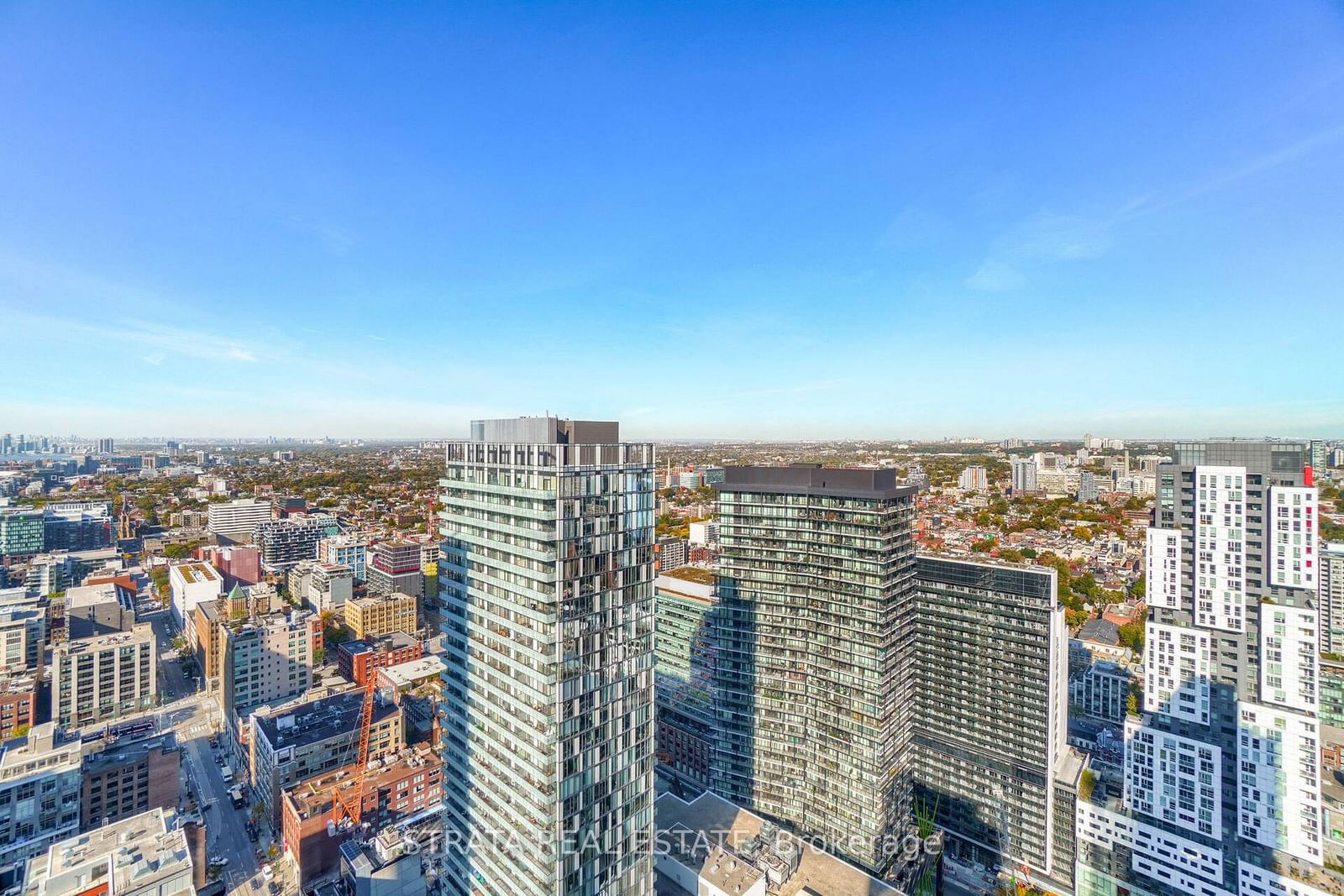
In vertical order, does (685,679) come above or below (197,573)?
below

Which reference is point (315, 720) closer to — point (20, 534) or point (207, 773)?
point (207, 773)

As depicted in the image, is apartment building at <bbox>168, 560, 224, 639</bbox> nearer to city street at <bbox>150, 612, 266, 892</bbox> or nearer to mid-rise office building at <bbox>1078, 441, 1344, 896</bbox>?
city street at <bbox>150, 612, 266, 892</bbox>

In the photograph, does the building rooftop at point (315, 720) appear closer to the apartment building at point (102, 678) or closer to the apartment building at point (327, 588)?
the apartment building at point (102, 678)

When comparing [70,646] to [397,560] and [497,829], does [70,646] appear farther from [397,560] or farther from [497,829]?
[497,829]

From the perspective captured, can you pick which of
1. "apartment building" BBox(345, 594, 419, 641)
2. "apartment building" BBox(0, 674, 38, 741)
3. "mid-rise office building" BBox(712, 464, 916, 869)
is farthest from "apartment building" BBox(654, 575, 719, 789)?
"apartment building" BBox(0, 674, 38, 741)

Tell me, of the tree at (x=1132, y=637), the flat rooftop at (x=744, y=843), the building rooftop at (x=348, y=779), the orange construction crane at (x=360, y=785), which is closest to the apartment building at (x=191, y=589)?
the orange construction crane at (x=360, y=785)

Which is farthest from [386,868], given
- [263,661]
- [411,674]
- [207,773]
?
[263,661]
